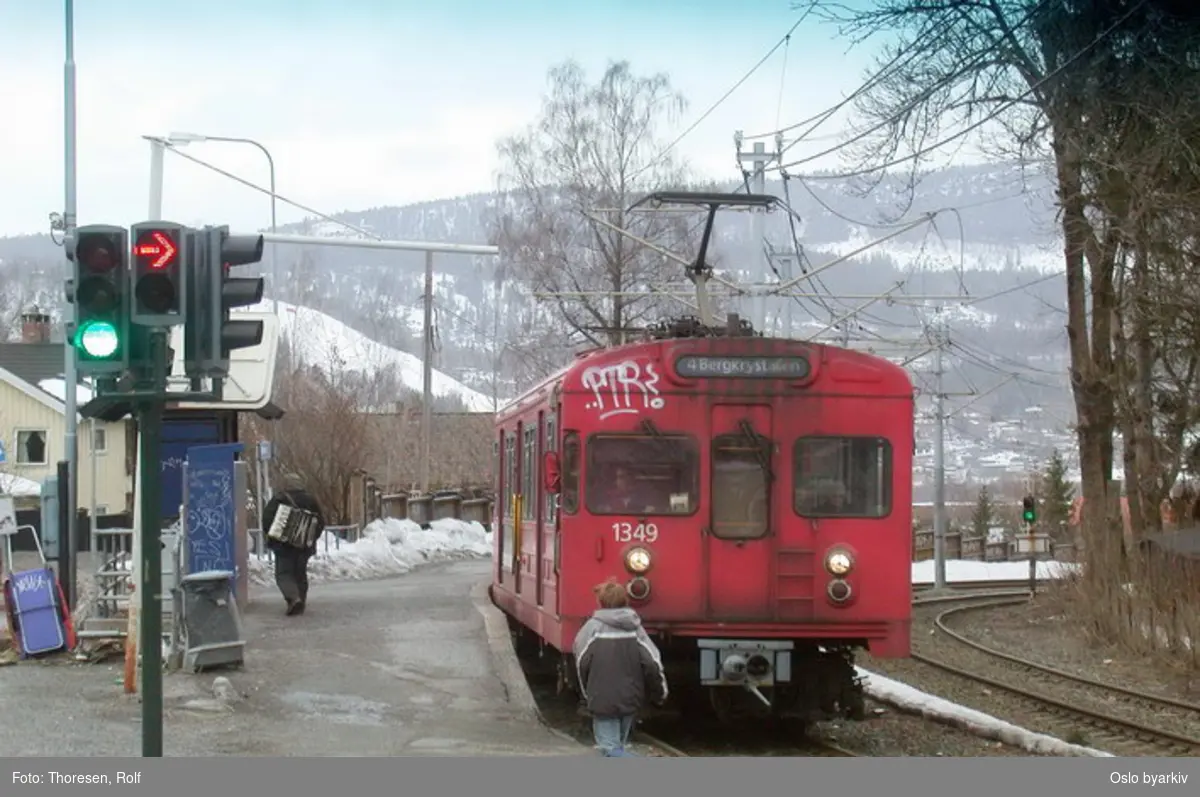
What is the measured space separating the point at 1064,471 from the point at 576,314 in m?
41.9

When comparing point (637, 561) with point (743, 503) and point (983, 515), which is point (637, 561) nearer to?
point (743, 503)

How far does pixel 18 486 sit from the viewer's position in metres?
46.8

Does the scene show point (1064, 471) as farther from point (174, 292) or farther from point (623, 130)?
point (174, 292)

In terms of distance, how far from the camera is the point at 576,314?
41438mm

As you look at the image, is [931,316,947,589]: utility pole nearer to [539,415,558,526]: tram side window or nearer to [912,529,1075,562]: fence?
[912,529,1075,562]: fence

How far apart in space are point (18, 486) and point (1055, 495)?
45.0 meters

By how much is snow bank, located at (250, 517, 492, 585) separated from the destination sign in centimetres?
1416

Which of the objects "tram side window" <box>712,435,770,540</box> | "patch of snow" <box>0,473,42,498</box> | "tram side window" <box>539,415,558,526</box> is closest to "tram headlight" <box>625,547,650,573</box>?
"tram side window" <box>712,435,770,540</box>

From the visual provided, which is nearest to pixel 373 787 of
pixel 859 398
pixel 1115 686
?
pixel 859 398

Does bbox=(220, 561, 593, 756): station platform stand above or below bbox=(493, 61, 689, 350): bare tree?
below

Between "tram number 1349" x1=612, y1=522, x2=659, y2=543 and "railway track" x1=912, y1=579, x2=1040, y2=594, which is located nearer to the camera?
"tram number 1349" x1=612, y1=522, x2=659, y2=543

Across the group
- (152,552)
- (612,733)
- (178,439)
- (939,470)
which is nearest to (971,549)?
(939,470)

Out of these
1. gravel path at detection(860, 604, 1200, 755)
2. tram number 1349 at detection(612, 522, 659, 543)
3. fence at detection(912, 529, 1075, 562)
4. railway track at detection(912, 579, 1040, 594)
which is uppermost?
tram number 1349 at detection(612, 522, 659, 543)

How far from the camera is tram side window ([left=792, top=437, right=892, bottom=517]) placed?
12.1 m
